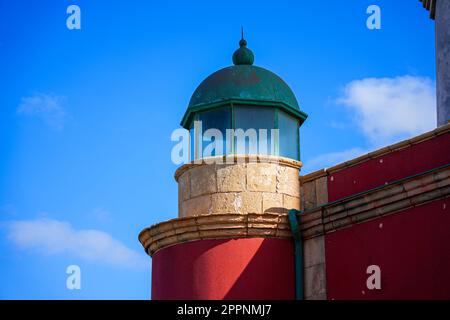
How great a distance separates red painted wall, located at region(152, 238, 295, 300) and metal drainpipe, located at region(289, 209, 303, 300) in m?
0.08

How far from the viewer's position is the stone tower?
14.0m

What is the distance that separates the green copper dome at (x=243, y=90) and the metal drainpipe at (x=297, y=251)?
6.06ft

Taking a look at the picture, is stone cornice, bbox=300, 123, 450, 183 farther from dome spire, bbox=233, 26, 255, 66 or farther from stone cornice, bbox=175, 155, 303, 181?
dome spire, bbox=233, 26, 255, 66

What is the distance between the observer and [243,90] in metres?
15.0

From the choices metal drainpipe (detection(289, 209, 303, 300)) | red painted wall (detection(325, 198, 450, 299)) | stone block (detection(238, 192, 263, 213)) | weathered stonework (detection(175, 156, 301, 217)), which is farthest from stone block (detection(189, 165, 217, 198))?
red painted wall (detection(325, 198, 450, 299))

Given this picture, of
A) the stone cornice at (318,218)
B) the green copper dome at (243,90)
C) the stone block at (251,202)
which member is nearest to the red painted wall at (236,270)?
the stone cornice at (318,218)

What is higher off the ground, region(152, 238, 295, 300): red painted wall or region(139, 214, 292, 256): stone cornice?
region(139, 214, 292, 256): stone cornice

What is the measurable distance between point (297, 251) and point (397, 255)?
5.87ft

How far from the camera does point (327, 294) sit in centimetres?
1351

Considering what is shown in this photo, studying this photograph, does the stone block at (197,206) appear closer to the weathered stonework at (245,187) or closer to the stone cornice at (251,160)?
the weathered stonework at (245,187)

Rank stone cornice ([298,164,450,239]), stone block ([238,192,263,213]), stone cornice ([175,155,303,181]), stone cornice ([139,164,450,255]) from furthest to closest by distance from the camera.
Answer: stone cornice ([175,155,303,181])
stone block ([238,192,263,213])
stone cornice ([139,164,450,255])
stone cornice ([298,164,450,239])
